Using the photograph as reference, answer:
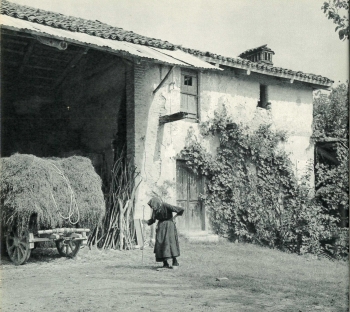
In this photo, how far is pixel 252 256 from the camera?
11.8m

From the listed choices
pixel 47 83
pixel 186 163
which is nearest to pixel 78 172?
pixel 186 163

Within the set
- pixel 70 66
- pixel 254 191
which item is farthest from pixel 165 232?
pixel 70 66

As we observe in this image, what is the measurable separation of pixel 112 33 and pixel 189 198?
5031mm

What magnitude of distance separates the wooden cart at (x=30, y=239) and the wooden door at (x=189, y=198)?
13.8ft

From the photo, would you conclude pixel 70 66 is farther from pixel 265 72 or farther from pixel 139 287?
pixel 139 287

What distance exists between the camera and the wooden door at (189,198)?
1313 centimetres

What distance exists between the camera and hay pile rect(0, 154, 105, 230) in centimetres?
835

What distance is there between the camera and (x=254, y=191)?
1440 centimetres

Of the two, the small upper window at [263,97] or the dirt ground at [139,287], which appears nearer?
the dirt ground at [139,287]

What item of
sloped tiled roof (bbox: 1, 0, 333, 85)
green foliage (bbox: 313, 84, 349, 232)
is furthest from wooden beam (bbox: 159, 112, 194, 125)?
green foliage (bbox: 313, 84, 349, 232)

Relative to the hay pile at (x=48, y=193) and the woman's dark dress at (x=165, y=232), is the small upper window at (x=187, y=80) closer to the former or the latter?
the hay pile at (x=48, y=193)

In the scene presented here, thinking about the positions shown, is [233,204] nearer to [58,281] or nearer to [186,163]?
[186,163]

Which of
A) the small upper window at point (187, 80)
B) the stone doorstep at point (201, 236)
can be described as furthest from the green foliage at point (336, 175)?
the small upper window at point (187, 80)

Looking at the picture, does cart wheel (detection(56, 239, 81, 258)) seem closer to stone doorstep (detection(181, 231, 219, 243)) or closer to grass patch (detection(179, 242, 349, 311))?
grass patch (detection(179, 242, 349, 311))
